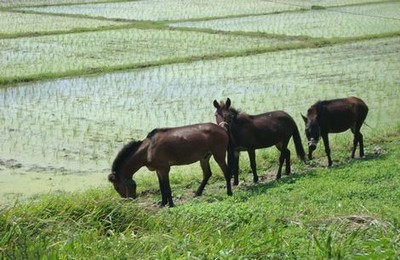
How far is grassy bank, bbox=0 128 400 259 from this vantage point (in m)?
5.62

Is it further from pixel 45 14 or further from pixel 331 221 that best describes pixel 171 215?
pixel 45 14

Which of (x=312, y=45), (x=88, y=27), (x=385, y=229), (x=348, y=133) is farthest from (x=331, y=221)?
(x=88, y=27)

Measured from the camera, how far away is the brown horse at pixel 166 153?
31.2 ft

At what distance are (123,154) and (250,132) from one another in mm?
1896

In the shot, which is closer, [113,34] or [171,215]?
[171,215]

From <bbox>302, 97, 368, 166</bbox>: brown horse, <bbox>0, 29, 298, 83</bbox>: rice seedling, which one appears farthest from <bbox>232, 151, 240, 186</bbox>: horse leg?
<bbox>0, 29, 298, 83</bbox>: rice seedling

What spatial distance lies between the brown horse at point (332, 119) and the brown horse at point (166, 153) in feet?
5.15

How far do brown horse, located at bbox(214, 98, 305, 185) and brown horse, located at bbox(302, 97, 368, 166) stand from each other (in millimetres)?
402

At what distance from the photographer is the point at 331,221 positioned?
22.7 feet

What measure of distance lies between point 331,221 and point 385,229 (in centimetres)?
74

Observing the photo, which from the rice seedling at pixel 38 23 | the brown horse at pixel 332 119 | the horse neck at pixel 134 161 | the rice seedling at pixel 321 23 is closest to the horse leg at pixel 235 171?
the brown horse at pixel 332 119

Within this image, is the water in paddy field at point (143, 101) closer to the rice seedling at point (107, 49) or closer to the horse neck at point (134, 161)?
the horse neck at point (134, 161)

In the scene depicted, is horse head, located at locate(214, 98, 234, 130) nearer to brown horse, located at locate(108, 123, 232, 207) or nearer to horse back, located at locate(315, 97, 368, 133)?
brown horse, located at locate(108, 123, 232, 207)

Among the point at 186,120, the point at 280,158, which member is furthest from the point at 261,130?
the point at 186,120
